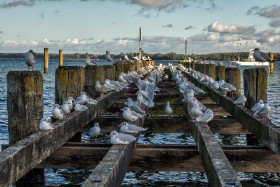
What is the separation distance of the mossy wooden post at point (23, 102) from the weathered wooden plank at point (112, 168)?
159 cm

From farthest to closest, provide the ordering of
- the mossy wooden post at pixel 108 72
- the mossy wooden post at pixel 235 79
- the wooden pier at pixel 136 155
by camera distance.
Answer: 1. the mossy wooden post at pixel 108 72
2. the mossy wooden post at pixel 235 79
3. the wooden pier at pixel 136 155

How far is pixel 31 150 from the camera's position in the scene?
529 cm

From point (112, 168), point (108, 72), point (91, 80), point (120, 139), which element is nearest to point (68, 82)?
point (91, 80)

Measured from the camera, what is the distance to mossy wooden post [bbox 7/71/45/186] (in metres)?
5.95

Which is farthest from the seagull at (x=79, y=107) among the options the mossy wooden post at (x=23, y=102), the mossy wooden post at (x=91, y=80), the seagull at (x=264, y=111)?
the mossy wooden post at (x=91, y=80)

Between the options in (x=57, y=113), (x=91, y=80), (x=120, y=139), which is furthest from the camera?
(x=91, y=80)

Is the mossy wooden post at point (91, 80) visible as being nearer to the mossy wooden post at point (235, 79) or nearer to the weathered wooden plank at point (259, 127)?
the weathered wooden plank at point (259, 127)

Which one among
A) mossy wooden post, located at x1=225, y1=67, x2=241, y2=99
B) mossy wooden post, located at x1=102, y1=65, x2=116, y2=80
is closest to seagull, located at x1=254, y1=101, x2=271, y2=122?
mossy wooden post, located at x1=225, y1=67, x2=241, y2=99

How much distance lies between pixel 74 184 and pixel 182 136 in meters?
7.10

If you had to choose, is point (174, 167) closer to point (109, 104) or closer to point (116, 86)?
point (109, 104)

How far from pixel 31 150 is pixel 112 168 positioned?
1.59 metres

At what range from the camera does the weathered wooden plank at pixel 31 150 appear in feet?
15.3

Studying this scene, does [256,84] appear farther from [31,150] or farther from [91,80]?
[31,150]

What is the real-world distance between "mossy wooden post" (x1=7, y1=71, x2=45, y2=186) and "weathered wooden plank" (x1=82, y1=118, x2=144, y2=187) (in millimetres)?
1587
